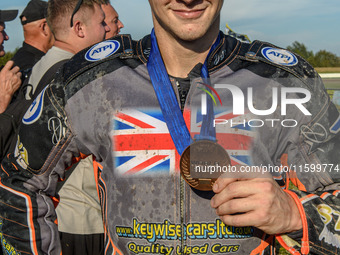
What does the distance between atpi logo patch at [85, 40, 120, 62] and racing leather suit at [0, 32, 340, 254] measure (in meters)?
0.01

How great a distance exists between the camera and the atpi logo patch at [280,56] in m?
2.30

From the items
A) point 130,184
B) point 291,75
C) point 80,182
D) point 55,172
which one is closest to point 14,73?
point 80,182

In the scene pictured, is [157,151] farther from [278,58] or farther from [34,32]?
[34,32]

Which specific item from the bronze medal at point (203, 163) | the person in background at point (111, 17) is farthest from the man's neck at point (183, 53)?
the person in background at point (111, 17)

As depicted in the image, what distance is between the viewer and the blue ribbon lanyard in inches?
81.3

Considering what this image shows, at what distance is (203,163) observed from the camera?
1968 mm

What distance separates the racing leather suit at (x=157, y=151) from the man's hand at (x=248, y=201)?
0.25 meters

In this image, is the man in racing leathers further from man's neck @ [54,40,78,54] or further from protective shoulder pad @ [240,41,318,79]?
man's neck @ [54,40,78,54]

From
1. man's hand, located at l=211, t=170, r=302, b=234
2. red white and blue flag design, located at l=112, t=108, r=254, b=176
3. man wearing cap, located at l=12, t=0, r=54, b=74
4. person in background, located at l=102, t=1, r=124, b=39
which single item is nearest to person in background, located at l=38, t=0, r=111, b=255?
person in background, located at l=102, t=1, r=124, b=39

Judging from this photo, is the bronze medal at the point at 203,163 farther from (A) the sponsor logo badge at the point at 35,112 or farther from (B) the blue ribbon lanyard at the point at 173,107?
(A) the sponsor logo badge at the point at 35,112

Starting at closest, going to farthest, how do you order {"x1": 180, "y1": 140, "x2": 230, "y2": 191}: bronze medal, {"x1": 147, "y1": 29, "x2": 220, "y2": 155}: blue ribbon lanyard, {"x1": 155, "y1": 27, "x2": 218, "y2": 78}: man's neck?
{"x1": 180, "y1": 140, "x2": 230, "y2": 191}: bronze medal
{"x1": 147, "y1": 29, "x2": 220, "y2": 155}: blue ribbon lanyard
{"x1": 155, "y1": 27, "x2": 218, "y2": 78}: man's neck

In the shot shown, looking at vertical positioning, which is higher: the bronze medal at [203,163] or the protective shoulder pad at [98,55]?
the protective shoulder pad at [98,55]

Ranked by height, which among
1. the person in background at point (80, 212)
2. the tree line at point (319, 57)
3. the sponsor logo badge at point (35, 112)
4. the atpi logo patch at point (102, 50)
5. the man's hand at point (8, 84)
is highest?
the atpi logo patch at point (102, 50)

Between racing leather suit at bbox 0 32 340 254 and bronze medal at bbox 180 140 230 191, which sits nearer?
bronze medal at bbox 180 140 230 191
